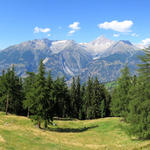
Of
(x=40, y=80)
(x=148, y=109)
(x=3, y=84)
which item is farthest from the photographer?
(x=3, y=84)

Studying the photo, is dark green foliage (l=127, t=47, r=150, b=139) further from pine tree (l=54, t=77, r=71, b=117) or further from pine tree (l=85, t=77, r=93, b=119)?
pine tree (l=85, t=77, r=93, b=119)

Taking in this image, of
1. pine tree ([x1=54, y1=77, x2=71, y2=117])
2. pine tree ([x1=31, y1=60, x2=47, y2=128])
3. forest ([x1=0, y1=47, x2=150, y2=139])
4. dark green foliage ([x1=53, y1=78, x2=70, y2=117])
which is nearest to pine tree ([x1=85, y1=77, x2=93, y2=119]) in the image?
forest ([x1=0, y1=47, x2=150, y2=139])

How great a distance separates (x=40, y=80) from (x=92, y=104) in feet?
141

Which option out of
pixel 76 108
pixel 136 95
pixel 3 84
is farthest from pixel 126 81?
pixel 76 108

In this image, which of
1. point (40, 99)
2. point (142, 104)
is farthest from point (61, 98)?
point (142, 104)

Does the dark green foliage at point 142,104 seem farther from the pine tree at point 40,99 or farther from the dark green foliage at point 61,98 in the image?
the dark green foliage at point 61,98

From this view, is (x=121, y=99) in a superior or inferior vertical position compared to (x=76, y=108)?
superior

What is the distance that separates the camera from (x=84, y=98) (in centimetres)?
8169

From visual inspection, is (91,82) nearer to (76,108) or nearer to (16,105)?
(76,108)

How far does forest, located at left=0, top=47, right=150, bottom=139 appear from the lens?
2350cm

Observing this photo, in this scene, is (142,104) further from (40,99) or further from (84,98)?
(84,98)

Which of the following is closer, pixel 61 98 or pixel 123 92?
pixel 123 92

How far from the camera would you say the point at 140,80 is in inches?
936

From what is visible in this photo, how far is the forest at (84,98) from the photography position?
23.5 metres
